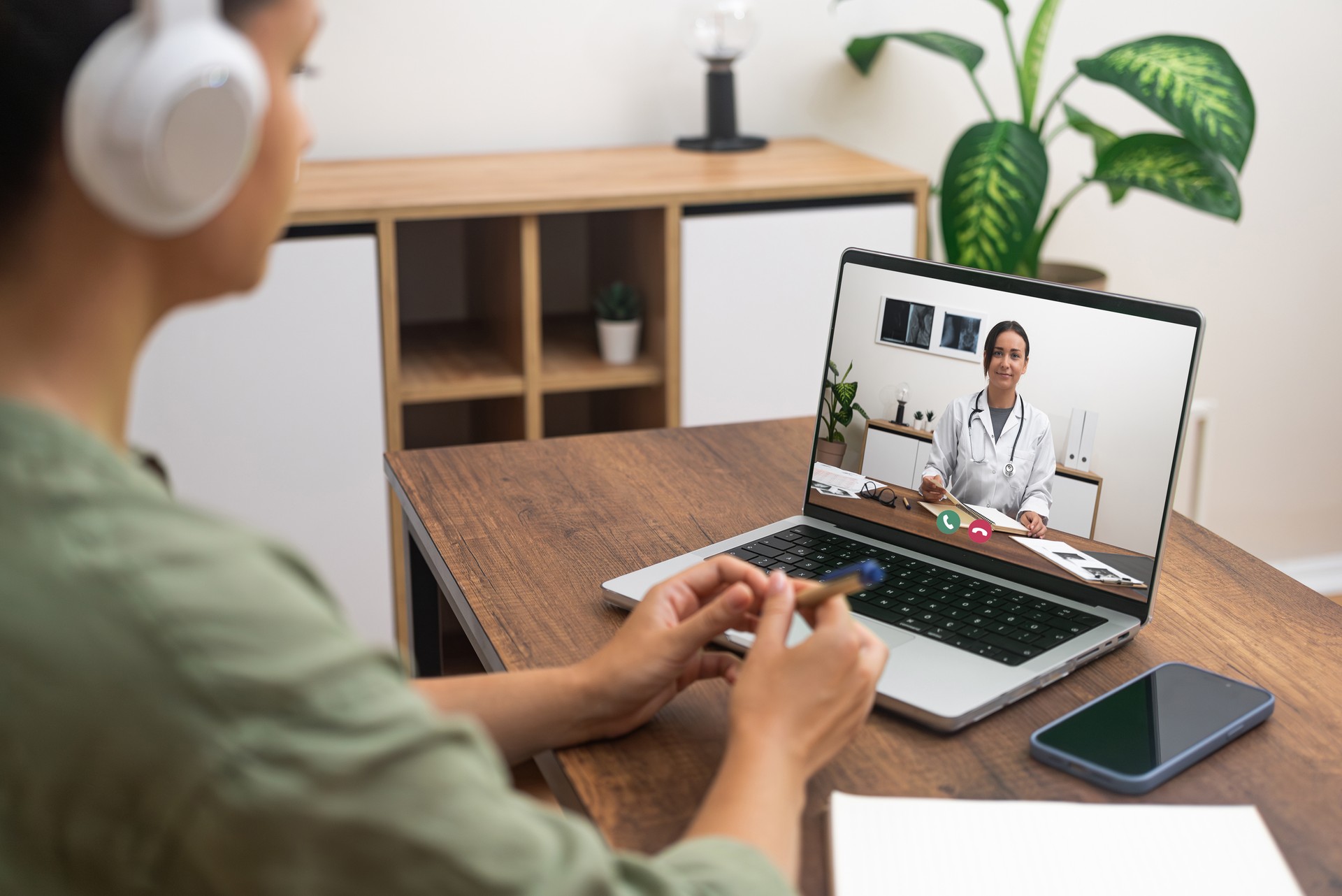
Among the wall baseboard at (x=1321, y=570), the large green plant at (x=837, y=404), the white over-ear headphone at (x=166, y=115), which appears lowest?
the wall baseboard at (x=1321, y=570)

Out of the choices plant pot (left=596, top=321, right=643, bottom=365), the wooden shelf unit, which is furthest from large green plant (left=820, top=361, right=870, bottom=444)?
plant pot (left=596, top=321, right=643, bottom=365)

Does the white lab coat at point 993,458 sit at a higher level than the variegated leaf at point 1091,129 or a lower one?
lower

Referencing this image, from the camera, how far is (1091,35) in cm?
289

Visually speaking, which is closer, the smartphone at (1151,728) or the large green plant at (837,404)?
the smartphone at (1151,728)

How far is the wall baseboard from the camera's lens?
3.32 metres

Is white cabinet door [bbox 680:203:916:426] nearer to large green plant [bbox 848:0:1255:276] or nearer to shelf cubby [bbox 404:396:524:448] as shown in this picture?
large green plant [bbox 848:0:1255:276]

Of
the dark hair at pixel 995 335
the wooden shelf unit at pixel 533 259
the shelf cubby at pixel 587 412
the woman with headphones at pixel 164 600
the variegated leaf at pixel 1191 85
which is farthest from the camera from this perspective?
the shelf cubby at pixel 587 412

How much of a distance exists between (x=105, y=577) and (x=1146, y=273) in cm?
293

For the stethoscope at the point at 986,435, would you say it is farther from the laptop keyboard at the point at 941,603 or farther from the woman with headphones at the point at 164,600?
the woman with headphones at the point at 164,600

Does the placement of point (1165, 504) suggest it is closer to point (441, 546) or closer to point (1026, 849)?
point (1026, 849)

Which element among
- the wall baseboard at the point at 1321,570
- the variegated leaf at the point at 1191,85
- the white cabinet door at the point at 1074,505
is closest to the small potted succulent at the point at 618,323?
the variegated leaf at the point at 1191,85

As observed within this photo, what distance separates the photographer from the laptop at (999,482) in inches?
38.7

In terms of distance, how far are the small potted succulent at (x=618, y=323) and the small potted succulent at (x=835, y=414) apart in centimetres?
128

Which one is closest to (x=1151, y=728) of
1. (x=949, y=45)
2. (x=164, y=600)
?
(x=164, y=600)
